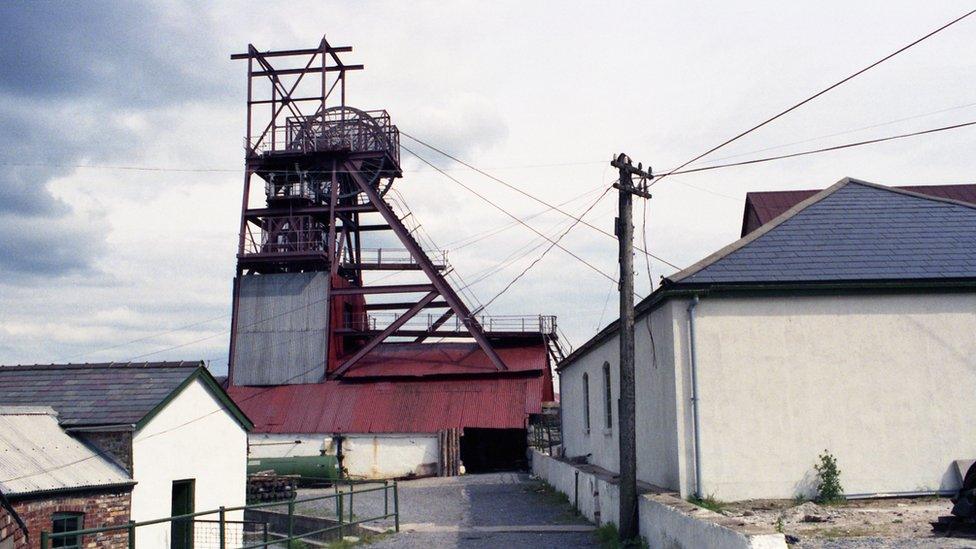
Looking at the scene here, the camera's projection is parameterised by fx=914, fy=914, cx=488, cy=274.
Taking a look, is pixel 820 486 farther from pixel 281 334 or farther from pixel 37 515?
pixel 281 334

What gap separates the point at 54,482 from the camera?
637 inches

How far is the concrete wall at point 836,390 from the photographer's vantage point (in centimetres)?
1427

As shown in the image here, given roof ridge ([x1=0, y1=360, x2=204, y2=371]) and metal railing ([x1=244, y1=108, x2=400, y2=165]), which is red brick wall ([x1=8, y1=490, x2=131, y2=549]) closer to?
roof ridge ([x1=0, y1=360, x2=204, y2=371])

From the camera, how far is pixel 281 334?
126ft

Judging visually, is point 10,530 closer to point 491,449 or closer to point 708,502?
point 708,502

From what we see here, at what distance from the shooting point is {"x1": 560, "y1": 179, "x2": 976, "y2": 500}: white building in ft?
46.8

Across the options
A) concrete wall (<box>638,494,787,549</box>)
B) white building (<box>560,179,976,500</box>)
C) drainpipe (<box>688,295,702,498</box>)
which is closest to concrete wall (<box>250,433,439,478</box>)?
white building (<box>560,179,976,500</box>)

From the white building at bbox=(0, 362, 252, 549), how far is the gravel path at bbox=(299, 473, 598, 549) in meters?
3.07

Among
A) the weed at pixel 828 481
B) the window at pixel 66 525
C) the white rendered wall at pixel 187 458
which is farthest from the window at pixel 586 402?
the window at pixel 66 525

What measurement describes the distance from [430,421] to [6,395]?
16620 mm

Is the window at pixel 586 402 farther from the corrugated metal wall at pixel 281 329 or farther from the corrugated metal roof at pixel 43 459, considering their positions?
the corrugated metal wall at pixel 281 329

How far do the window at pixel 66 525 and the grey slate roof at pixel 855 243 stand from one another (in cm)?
1146

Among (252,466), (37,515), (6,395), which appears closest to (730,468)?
(37,515)

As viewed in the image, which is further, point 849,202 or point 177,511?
point 177,511
